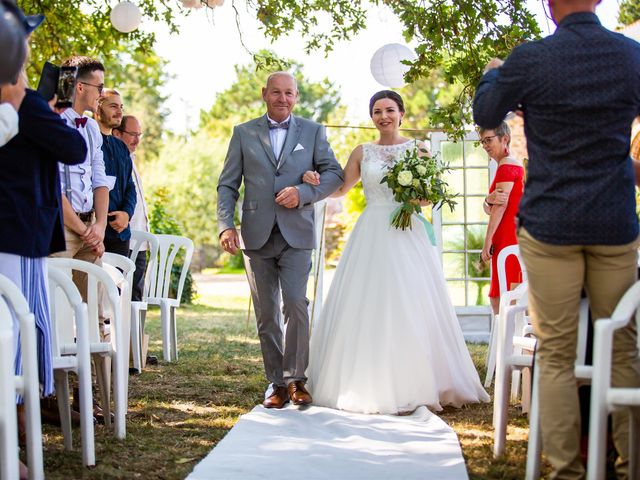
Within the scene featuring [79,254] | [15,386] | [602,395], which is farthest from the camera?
[79,254]

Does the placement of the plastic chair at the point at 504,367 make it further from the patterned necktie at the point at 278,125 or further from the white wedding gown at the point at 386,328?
the patterned necktie at the point at 278,125

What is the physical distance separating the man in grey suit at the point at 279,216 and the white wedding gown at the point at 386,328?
0.33m

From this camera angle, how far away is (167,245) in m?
9.55

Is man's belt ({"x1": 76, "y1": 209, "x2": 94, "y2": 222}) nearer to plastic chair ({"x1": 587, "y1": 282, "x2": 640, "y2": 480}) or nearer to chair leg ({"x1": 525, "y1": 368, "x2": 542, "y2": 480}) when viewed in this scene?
chair leg ({"x1": 525, "y1": 368, "x2": 542, "y2": 480})

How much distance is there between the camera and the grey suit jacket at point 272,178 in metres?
6.48

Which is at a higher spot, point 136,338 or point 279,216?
point 279,216

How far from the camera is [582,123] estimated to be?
148 inches

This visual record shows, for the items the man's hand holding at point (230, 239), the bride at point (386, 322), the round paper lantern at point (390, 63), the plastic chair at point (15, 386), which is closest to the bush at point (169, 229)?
the round paper lantern at point (390, 63)

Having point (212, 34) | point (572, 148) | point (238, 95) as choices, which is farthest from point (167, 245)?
point (238, 95)

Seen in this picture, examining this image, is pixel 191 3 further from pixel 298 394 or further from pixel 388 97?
pixel 298 394

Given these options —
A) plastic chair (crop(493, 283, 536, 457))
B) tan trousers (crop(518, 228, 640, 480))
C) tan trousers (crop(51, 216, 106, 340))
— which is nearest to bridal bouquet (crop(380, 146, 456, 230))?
plastic chair (crop(493, 283, 536, 457))

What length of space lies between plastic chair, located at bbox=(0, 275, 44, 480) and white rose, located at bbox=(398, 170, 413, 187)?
130 inches

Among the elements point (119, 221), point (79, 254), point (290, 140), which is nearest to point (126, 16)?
point (119, 221)

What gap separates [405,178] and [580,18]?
301 centimetres
